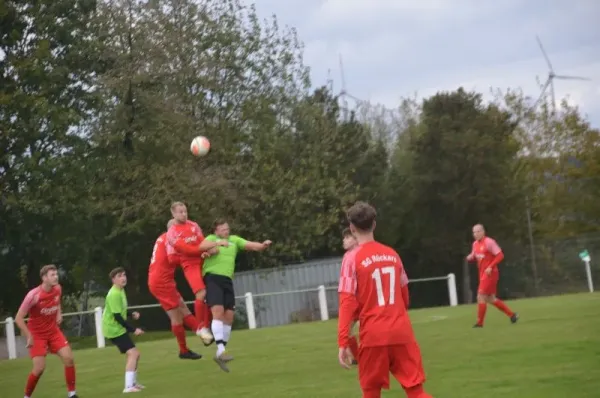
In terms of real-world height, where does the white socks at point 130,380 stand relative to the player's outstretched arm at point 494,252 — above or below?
below

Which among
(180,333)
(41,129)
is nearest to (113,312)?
(180,333)

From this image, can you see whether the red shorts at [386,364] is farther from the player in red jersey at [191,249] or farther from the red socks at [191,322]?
the red socks at [191,322]

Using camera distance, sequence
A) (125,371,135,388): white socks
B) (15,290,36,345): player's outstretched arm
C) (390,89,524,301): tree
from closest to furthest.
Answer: (15,290,36,345): player's outstretched arm
(125,371,135,388): white socks
(390,89,524,301): tree

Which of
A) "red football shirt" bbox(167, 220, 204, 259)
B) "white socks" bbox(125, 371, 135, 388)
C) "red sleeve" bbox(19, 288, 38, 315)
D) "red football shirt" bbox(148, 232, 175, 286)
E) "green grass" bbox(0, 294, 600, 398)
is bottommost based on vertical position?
"green grass" bbox(0, 294, 600, 398)

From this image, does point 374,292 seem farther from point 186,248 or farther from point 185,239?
point 185,239

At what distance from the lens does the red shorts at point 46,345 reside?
1301 centimetres

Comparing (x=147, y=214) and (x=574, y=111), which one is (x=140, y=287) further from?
(x=574, y=111)

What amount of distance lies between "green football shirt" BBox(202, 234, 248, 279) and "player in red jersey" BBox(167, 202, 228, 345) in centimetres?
19

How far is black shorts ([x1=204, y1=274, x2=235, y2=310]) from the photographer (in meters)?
14.4

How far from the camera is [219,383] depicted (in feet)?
42.1

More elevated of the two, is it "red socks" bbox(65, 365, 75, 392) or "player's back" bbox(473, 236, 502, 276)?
"player's back" bbox(473, 236, 502, 276)

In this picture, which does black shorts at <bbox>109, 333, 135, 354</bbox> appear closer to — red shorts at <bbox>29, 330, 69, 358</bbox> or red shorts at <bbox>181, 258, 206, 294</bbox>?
red shorts at <bbox>29, 330, 69, 358</bbox>

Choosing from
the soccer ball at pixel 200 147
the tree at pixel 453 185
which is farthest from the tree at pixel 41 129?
the soccer ball at pixel 200 147

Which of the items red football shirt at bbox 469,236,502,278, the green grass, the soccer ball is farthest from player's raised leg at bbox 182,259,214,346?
red football shirt at bbox 469,236,502,278
